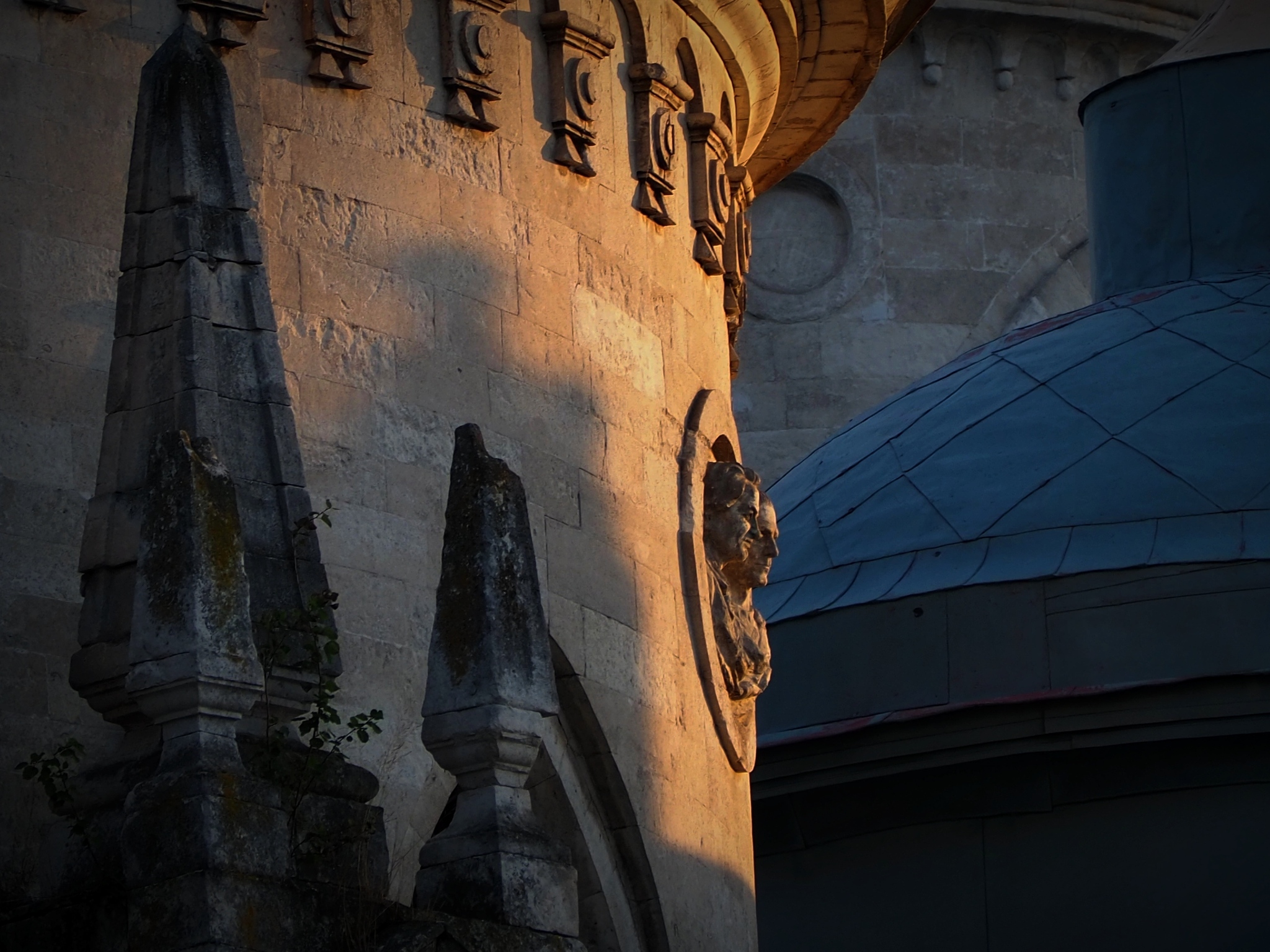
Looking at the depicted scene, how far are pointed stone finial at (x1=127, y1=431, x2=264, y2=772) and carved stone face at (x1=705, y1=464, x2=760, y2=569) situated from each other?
5824mm

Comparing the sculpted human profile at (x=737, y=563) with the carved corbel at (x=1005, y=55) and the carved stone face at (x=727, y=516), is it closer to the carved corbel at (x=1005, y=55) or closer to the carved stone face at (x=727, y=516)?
the carved stone face at (x=727, y=516)

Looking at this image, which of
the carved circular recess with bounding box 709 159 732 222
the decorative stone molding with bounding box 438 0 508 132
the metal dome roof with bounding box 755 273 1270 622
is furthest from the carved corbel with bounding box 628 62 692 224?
the metal dome roof with bounding box 755 273 1270 622

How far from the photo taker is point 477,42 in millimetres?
12680

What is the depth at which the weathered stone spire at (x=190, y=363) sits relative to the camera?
8953 mm

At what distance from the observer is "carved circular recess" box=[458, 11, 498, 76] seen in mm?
12609

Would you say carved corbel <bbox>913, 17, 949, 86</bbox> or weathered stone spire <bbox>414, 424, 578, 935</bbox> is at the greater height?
carved corbel <bbox>913, 17, 949, 86</bbox>

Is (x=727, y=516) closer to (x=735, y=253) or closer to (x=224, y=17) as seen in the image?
(x=735, y=253)

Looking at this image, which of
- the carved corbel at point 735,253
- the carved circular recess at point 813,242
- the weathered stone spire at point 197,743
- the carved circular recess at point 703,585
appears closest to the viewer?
the weathered stone spire at point 197,743

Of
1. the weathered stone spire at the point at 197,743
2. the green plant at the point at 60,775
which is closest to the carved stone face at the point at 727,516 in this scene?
the green plant at the point at 60,775

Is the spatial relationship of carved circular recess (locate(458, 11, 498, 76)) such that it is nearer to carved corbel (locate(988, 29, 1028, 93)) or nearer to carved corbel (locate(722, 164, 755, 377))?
carved corbel (locate(722, 164, 755, 377))

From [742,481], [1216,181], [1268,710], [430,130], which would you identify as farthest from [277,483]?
[1216,181]

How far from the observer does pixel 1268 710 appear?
59.2ft

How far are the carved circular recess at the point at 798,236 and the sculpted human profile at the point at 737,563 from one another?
11799 mm

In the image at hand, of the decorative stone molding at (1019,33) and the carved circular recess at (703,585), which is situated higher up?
the decorative stone molding at (1019,33)
